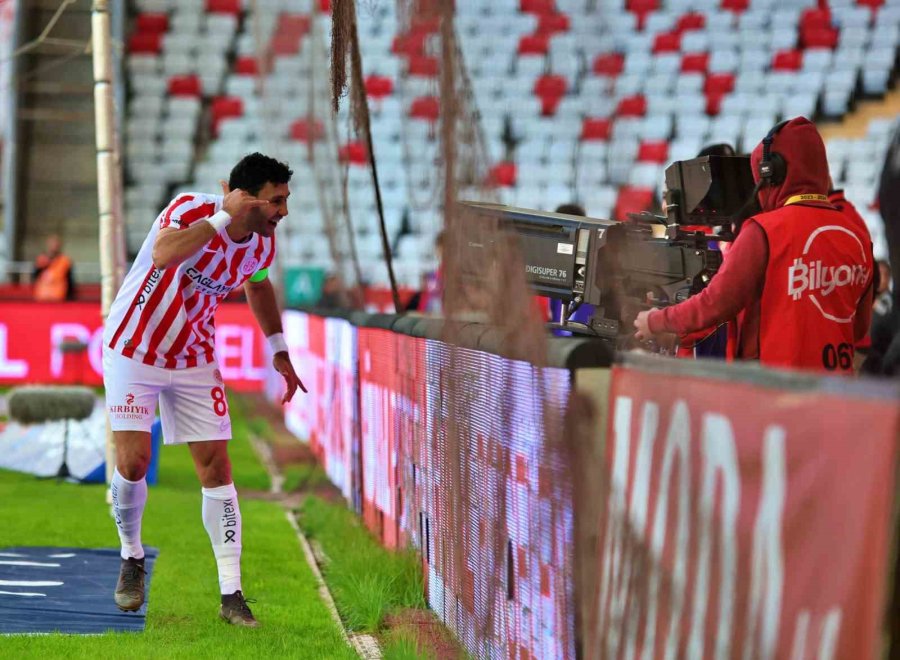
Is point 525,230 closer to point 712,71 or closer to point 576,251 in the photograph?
point 576,251

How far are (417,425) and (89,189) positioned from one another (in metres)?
19.1

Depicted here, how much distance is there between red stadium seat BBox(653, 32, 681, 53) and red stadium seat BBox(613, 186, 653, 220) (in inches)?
771

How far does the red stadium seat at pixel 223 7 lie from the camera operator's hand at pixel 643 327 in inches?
873

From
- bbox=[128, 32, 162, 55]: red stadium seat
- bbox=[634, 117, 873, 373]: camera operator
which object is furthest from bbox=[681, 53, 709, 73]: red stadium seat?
bbox=[634, 117, 873, 373]: camera operator

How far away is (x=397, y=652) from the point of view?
14.3 feet

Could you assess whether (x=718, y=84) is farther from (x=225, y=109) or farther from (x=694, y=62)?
(x=225, y=109)

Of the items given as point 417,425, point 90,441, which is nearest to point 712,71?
point 90,441

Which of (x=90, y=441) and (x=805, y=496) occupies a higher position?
(x=805, y=496)

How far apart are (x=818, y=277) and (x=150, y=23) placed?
22402 mm

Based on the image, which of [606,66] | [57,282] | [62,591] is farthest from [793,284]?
[57,282]

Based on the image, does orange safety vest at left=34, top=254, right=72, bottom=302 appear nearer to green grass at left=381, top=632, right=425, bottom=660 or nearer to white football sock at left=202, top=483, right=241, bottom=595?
white football sock at left=202, top=483, right=241, bottom=595

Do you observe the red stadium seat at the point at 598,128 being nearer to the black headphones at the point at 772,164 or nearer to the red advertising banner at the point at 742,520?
the red advertising banner at the point at 742,520

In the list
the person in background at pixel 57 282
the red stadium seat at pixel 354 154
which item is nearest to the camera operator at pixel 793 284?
the red stadium seat at pixel 354 154

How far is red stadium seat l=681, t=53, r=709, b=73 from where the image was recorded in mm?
23156
